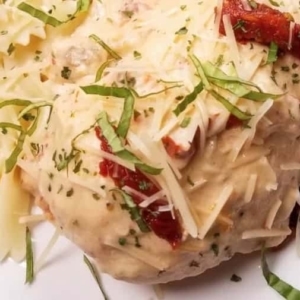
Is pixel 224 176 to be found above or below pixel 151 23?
below

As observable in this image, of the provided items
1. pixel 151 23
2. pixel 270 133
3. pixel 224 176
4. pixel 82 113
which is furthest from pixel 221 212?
pixel 151 23

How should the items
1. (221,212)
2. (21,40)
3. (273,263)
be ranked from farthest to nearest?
(21,40) → (273,263) → (221,212)

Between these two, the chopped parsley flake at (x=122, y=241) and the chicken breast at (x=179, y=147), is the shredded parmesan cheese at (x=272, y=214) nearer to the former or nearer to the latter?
the chicken breast at (x=179, y=147)

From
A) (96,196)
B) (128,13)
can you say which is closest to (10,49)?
(128,13)

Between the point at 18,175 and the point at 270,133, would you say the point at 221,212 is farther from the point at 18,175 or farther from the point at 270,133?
the point at 18,175

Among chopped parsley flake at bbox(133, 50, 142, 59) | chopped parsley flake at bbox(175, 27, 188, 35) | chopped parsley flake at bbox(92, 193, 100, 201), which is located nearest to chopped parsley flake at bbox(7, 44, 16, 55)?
chopped parsley flake at bbox(133, 50, 142, 59)

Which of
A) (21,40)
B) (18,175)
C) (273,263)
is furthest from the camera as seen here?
(21,40)
